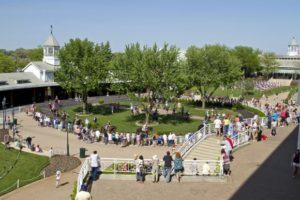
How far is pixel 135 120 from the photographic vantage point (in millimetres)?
43844

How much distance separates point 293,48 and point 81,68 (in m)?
115

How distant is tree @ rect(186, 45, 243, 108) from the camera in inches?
2117

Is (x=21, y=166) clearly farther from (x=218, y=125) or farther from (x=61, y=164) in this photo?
(x=218, y=125)

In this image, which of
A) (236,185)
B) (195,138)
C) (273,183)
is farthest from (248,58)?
(236,185)

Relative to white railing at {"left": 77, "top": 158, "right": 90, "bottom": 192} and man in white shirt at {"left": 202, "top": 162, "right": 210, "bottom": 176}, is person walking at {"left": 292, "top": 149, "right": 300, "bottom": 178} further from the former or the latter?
white railing at {"left": 77, "top": 158, "right": 90, "bottom": 192}

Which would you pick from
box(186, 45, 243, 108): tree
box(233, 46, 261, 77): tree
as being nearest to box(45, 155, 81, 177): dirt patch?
box(186, 45, 243, 108): tree

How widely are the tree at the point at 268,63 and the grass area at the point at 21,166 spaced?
98676 mm

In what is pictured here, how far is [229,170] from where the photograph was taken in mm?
20281

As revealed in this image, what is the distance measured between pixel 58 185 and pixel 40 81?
39.2m

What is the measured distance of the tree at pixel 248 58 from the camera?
118500 millimetres

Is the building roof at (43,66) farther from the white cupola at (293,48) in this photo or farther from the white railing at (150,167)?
the white cupola at (293,48)

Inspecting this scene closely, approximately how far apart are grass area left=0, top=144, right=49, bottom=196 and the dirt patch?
25.1 inches

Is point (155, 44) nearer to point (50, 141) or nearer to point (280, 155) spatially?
point (50, 141)

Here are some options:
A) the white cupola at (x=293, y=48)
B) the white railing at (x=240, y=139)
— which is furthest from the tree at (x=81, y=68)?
the white cupola at (x=293, y=48)
